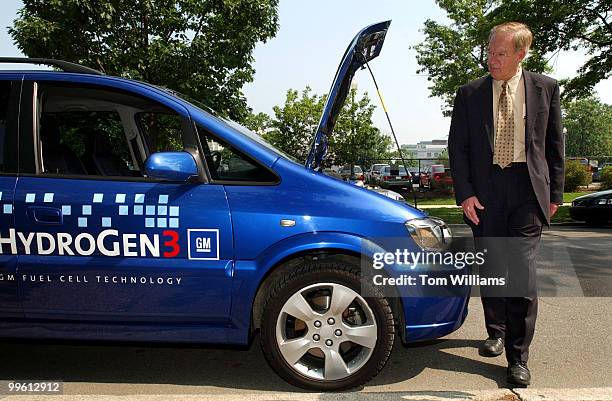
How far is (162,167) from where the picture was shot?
8.80ft

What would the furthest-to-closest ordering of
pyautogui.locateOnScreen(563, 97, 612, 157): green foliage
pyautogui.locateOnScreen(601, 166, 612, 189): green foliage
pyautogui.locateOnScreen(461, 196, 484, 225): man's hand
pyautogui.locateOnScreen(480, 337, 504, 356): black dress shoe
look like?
pyautogui.locateOnScreen(563, 97, 612, 157): green foliage, pyautogui.locateOnScreen(601, 166, 612, 189): green foliage, pyautogui.locateOnScreen(480, 337, 504, 356): black dress shoe, pyautogui.locateOnScreen(461, 196, 484, 225): man's hand

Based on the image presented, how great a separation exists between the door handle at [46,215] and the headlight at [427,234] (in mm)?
1843

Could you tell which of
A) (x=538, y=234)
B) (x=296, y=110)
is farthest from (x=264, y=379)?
(x=296, y=110)

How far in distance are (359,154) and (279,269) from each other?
29.8 meters

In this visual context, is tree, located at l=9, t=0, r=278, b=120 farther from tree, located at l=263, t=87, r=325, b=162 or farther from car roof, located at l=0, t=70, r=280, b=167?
tree, located at l=263, t=87, r=325, b=162

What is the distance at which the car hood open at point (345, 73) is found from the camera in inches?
201

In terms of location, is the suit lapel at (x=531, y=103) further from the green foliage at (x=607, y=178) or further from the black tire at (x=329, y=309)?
the green foliage at (x=607, y=178)

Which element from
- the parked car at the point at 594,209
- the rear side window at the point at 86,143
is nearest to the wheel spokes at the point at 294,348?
the rear side window at the point at 86,143

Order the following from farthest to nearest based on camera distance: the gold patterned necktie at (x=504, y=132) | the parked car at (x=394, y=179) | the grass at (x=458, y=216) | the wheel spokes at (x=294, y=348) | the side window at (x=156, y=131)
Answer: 1. the parked car at (x=394, y=179)
2. the grass at (x=458, y=216)
3. the side window at (x=156, y=131)
4. the gold patterned necktie at (x=504, y=132)
5. the wheel spokes at (x=294, y=348)

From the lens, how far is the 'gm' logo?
108 inches

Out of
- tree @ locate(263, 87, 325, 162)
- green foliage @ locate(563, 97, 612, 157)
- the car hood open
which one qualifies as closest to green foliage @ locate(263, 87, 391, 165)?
tree @ locate(263, 87, 325, 162)

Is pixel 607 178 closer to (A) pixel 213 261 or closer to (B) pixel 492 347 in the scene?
(B) pixel 492 347

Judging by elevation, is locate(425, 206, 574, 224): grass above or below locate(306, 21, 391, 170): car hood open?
below

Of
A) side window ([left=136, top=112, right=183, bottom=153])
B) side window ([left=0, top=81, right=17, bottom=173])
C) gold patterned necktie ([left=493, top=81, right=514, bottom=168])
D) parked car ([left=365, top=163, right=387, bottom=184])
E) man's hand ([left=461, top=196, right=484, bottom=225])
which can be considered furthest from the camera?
parked car ([left=365, top=163, right=387, bottom=184])
